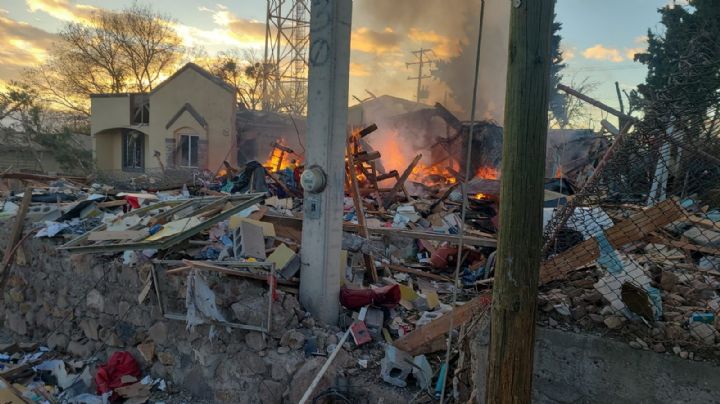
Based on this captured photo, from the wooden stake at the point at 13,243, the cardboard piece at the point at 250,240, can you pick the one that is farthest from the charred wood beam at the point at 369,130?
the wooden stake at the point at 13,243

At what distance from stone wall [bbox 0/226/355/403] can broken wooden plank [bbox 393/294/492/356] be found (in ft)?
2.04

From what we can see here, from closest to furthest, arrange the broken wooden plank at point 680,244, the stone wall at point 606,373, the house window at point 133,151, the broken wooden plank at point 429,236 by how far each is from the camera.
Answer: the stone wall at point 606,373 < the broken wooden plank at point 680,244 < the broken wooden plank at point 429,236 < the house window at point 133,151

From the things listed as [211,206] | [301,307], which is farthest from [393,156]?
[301,307]

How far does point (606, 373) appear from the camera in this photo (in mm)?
2920

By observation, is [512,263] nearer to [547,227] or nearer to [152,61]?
[547,227]

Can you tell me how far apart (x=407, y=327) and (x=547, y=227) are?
7.04 feet

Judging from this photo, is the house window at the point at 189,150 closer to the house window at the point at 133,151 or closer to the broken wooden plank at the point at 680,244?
the house window at the point at 133,151

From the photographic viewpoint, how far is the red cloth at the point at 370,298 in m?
5.04

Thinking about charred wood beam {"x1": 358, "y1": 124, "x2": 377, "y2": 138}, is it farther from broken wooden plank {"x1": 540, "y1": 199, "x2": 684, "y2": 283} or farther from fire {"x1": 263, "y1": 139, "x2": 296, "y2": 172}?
broken wooden plank {"x1": 540, "y1": 199, "x2": 684, "y2": 283}

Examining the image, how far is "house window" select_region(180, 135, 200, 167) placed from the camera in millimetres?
20453

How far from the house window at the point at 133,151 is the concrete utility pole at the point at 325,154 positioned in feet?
71.2

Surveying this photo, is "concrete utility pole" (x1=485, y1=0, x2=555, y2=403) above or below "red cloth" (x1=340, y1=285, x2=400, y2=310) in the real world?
above

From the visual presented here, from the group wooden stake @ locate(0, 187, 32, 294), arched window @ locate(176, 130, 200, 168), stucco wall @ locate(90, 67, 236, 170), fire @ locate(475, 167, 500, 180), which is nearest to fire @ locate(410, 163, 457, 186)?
fire @ locate(475, 167, 500, 180)

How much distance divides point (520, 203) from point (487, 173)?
16501mm
